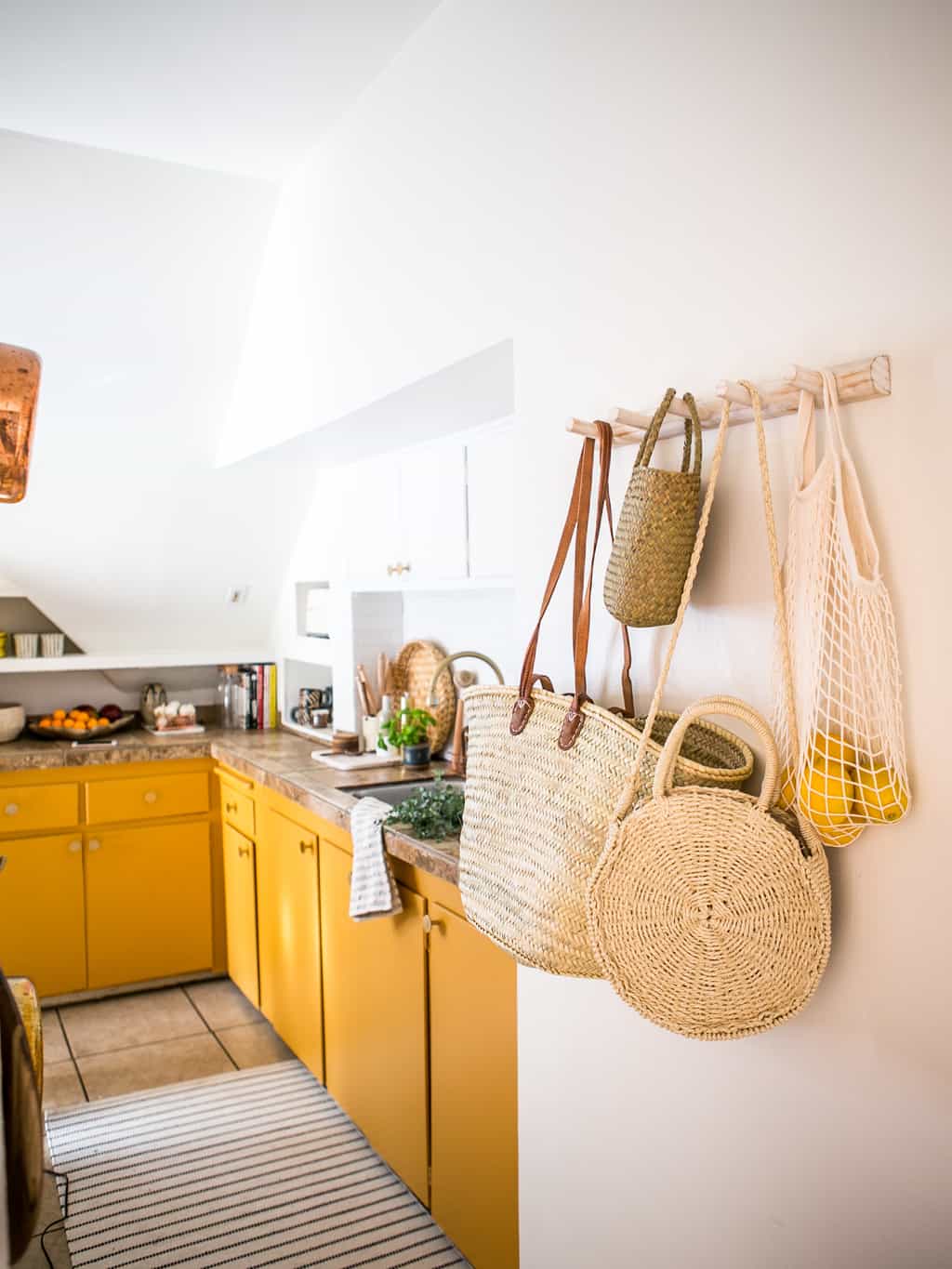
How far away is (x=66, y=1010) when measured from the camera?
3.92 m

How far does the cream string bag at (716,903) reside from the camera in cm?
129

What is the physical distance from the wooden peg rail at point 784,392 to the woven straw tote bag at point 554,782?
3.8 inches

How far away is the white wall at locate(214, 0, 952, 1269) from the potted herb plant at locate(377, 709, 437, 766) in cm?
138

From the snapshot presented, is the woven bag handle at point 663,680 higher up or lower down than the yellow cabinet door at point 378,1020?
higher up

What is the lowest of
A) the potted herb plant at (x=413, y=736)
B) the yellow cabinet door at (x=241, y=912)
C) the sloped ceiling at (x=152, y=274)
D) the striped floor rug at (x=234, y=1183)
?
the striped floor rug at (x=234, y=1183)

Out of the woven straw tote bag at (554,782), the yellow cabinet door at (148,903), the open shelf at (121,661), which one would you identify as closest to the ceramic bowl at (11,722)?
the open shelf at (121,661)

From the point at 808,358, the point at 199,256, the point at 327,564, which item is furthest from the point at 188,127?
the point at 808,358

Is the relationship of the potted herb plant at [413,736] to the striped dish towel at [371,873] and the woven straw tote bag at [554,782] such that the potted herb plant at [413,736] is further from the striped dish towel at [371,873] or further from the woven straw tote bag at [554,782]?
the woven straw tote bag at [554,782]

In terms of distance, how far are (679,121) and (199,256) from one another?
2.14 meters

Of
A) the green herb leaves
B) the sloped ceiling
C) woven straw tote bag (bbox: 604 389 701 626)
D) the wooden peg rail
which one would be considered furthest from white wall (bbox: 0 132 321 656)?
woven straw tote bag (bbox: 604 389 701 626)

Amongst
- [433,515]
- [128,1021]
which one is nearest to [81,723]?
[128,1021]

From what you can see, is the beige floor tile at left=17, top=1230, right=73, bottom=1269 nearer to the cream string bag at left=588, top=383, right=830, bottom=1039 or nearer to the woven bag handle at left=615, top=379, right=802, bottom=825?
the cream string bag at left=588, top=383, right=830, bottom=1039

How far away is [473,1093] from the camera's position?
7.30 ft

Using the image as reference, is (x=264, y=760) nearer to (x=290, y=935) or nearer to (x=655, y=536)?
(x=290, y=935)
